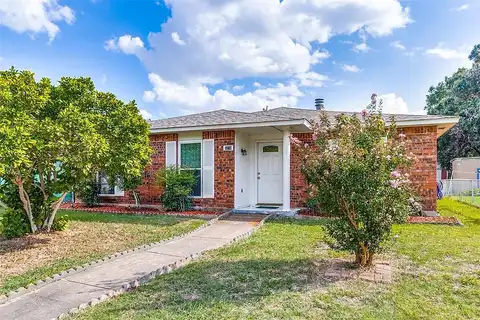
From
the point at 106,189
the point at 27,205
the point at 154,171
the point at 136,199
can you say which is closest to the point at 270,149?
the point at 154,171

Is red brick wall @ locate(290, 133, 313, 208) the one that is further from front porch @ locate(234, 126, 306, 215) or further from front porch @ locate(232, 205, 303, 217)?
front porch @ locate(234, 126, 306, 215)

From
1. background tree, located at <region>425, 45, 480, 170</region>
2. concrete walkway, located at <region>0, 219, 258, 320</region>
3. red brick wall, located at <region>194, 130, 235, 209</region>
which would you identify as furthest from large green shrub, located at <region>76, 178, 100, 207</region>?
background tree, located at <region>425, 45, 480, 170</region>

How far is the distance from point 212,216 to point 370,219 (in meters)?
5.80

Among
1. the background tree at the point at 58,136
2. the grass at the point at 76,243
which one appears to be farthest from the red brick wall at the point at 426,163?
the background tree at the point at 58,136

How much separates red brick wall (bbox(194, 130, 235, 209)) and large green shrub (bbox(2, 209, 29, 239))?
5170mm

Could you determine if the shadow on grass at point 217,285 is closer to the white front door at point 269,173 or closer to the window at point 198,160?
the window at point 198,160

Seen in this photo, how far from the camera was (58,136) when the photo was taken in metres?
5.51

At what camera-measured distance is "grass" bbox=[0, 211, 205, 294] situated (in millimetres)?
4773

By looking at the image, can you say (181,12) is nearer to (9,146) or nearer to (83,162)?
(83,162)

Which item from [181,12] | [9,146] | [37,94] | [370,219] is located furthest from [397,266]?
[181,12]

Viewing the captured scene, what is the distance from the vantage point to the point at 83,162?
19.0 ft

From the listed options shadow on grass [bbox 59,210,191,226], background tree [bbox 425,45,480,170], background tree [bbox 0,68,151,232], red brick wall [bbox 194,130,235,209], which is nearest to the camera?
background tree [bbox 0,68,151,232]

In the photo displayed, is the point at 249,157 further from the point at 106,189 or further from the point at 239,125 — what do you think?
the point at 106,189

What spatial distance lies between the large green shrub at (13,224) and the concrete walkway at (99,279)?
2868 mm
